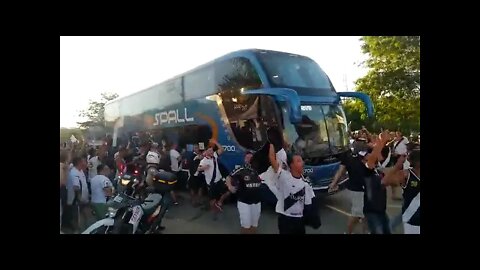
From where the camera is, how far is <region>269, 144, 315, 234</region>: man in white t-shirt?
173 inches

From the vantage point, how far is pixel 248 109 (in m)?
4.41

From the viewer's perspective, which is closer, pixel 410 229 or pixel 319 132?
pixel 319 132

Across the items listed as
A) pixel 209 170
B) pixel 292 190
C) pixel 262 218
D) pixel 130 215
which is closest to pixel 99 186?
pixel 130 215

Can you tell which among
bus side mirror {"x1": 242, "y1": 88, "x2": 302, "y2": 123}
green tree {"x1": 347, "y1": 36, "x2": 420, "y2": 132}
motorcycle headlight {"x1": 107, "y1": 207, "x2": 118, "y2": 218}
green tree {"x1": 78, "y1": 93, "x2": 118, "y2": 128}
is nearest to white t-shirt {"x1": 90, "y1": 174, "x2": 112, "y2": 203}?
motorcycle headlight {"x1": 107, "y1": 207, "x2": 118, "y2": 218}

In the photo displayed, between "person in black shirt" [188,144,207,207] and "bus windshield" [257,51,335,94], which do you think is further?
"person in black shirt" [188,144,207,207]

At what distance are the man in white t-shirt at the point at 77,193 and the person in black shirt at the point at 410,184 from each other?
12.0ft

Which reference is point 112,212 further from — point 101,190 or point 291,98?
point 291,98

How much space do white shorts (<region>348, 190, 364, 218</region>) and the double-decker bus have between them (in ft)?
0.72

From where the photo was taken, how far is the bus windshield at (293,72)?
4.36 metres

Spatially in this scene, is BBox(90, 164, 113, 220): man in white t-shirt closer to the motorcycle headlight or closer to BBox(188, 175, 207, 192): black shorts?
the motorcycle headlight

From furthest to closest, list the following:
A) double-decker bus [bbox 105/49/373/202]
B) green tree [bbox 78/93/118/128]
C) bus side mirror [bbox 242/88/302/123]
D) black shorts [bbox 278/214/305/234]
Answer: green tree [bbox 78/93/118/128], black shorts [bbox 278/214/305/234], double-decker bus [bbox 105/49/373/202], bus side mirror [bbox 242/88/302/123]

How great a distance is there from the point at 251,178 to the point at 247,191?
0.16m
